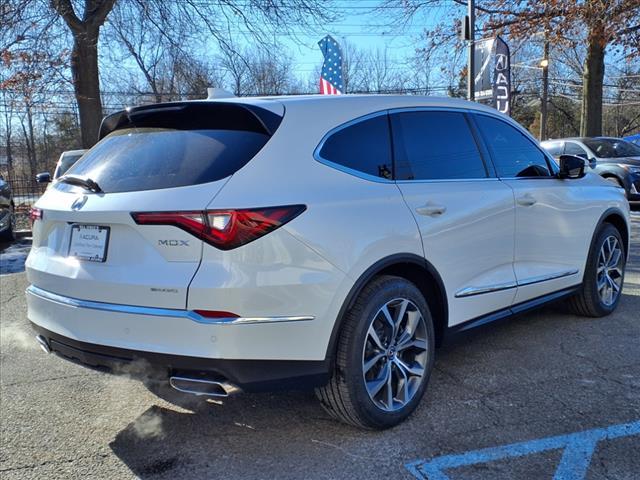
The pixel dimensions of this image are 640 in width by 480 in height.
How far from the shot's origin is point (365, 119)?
3.13m

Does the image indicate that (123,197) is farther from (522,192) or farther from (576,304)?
(576,304)

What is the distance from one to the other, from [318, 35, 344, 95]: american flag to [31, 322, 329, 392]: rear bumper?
32.0 feet

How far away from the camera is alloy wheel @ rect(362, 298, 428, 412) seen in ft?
9.62

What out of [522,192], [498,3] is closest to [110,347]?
[522,192]

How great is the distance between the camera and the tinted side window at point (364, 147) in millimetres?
2900

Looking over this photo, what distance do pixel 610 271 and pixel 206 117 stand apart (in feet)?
12.9

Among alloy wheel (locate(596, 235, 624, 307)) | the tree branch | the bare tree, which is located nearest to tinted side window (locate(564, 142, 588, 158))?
alloy wheel (locate(596, 235, 624, 307))

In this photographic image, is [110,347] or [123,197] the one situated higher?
[123,197]

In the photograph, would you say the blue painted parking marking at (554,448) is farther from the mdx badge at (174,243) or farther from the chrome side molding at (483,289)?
the mdx badge at (174,243)

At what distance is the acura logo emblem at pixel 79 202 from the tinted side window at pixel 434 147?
162 centimetres

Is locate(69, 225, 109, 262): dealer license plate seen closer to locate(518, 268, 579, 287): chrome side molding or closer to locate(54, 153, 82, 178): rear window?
locate(518, 268, 579, 287): chrome side molding

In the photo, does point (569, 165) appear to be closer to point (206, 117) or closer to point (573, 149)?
point (206, 117)

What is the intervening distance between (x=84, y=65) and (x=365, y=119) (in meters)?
12.7

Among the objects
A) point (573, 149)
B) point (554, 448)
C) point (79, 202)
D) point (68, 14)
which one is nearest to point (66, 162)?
point (68, 14)
